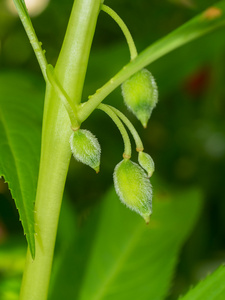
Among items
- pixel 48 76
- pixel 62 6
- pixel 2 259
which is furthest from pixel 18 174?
pixel 62 6

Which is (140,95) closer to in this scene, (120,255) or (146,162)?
(146,162)

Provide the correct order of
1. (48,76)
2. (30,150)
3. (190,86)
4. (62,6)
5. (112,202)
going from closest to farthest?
(48,76) < (30,150) < (112,202) < (62,6) < (190,86)

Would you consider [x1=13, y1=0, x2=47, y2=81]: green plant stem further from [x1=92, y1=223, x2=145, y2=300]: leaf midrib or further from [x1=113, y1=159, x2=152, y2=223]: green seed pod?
[x1=92, y1=223, x2=145, y2=300]: leaf midrib

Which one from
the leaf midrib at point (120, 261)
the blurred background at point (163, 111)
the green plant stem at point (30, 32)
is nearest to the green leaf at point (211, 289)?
the leaf midrib at point (120, 261)

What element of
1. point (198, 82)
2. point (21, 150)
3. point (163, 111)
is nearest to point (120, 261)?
point (21, 150)

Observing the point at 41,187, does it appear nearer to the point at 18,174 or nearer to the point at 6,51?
the point at 18,174

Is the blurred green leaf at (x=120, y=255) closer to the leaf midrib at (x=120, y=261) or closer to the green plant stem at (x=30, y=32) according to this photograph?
the leaf midrib at (x=120, y=261)
